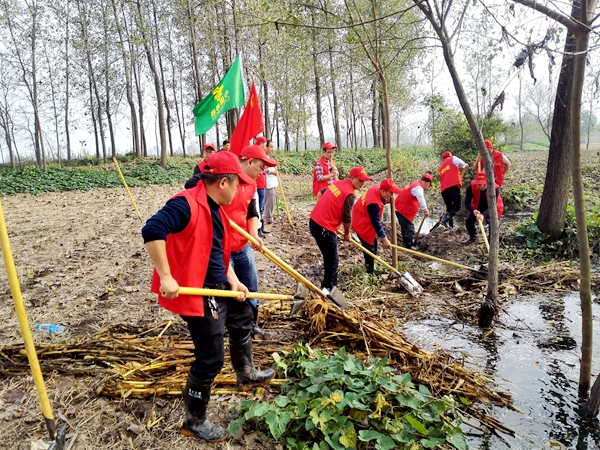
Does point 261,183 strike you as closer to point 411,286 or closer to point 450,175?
point 411,286

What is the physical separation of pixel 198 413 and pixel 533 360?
10.4 feet

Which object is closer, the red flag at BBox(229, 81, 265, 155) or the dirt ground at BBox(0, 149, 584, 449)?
the dirt ground at BBox(0, 149, 584, 449)

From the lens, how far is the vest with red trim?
12.9 ft

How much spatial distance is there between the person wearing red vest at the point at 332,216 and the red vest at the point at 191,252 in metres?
3.08

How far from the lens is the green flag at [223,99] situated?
669 centimetres

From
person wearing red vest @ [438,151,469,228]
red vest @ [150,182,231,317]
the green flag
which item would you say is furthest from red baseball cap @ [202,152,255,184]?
person wearing red vest @ [438,151,469,228]

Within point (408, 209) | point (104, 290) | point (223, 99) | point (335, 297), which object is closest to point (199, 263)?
point (335, 297)

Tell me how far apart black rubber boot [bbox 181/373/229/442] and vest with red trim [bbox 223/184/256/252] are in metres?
1.53

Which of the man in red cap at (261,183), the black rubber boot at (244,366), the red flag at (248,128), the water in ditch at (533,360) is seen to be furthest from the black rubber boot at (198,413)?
the man in red cap at (261,183)

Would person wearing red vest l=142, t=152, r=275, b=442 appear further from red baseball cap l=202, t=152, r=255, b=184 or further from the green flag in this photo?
the green flag

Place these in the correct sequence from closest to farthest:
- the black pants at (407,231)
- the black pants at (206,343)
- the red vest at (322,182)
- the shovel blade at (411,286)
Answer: the black pants at (206,343)
the shovel blade at (411,286)
the black pants at (407,231)
the red vest at (322,182)

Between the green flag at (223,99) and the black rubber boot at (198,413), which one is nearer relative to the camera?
the black rubber boot at (198,413)

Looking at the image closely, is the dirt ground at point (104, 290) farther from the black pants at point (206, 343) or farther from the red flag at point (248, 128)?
the red flag at point (248, 128)

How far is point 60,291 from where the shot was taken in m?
5.42
